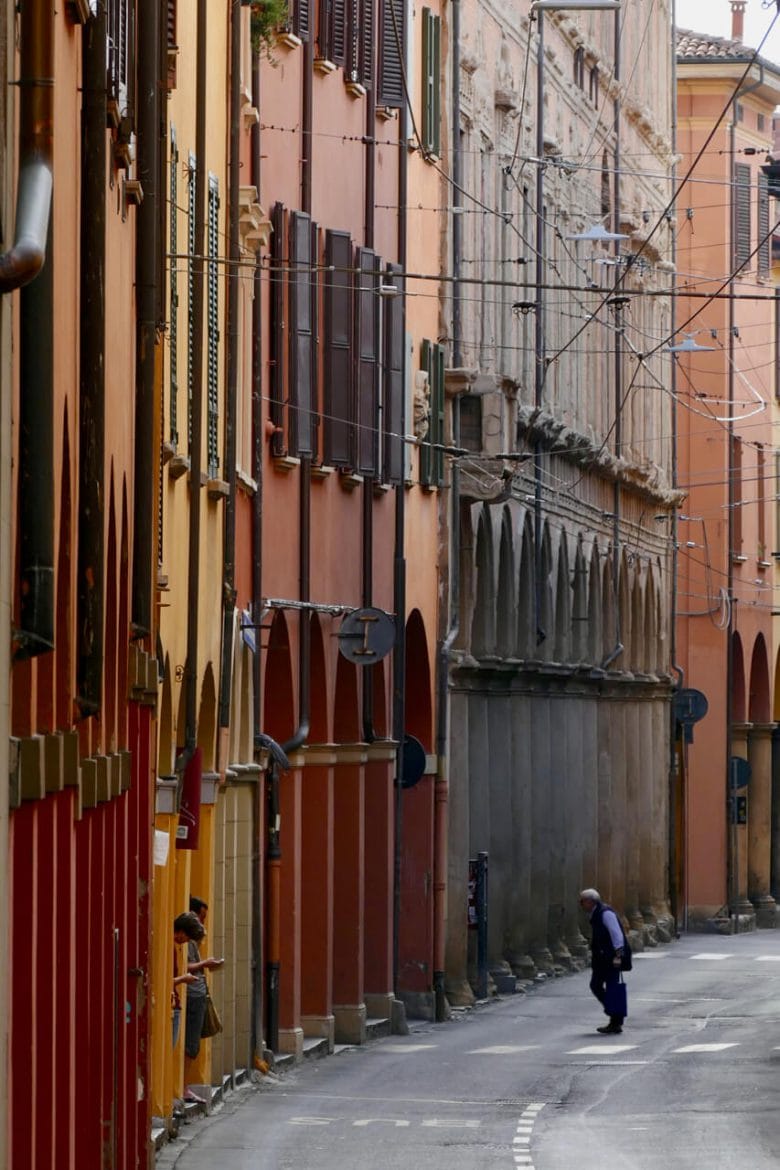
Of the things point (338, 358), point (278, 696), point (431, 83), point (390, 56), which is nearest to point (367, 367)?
point (338, 358)

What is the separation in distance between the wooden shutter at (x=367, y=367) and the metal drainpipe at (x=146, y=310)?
43.9 ft

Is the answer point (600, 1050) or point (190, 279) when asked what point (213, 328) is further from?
point (600, 1050)

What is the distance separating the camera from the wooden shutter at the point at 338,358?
1207 inches

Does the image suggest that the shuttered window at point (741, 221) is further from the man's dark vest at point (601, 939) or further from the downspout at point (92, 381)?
the downspout at point (92, 381)

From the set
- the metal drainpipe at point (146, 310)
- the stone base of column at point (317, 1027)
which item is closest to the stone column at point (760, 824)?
the stone base of column at point (317, 1027)

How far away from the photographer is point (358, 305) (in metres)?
31.5

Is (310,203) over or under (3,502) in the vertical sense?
over

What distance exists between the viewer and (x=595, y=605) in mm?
48344

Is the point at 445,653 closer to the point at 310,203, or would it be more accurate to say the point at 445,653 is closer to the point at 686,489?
the point at 310,203

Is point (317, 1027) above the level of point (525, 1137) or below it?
below

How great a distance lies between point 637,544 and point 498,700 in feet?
42.0

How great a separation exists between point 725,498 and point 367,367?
26.4m

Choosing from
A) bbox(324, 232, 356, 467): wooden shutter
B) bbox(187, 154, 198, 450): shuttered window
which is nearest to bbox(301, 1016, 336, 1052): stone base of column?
bbox(324, 232, 356, 467): wooden shutter

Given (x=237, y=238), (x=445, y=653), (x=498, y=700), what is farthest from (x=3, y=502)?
(x=498, y=700)
